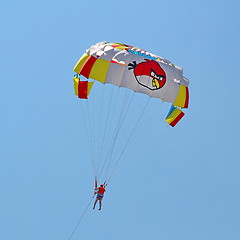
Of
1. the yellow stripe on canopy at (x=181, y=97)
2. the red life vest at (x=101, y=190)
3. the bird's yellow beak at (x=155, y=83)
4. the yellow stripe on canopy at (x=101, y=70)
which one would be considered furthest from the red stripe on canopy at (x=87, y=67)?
the red life vest at (x=101, y=190)

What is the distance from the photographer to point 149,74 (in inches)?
1524

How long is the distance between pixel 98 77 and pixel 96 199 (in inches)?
244

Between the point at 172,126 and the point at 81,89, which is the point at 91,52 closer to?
the point at 81,89

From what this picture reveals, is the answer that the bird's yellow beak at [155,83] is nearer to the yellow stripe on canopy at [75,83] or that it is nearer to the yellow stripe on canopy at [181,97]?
the yellow stripe on canopy at [181,97]

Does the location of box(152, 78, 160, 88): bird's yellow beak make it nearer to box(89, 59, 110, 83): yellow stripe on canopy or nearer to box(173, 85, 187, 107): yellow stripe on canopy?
box(173, 85, 187, 107): yellow stripe on canopy

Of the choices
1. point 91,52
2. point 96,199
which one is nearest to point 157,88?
point 91,52

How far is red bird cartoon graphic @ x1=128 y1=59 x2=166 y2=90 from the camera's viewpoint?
3866 cm

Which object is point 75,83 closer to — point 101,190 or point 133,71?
point 133,71

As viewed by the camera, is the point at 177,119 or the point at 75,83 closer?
the point at 75,83

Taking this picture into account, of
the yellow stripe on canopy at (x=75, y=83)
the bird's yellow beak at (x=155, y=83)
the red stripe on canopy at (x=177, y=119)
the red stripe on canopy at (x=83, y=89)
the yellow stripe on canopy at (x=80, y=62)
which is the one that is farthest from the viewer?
the red stripe on canopy at (x=177, y=119)

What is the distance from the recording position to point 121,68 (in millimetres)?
38594

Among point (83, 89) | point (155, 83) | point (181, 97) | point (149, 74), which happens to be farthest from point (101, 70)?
point (181, 97)

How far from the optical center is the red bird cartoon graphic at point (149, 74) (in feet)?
127

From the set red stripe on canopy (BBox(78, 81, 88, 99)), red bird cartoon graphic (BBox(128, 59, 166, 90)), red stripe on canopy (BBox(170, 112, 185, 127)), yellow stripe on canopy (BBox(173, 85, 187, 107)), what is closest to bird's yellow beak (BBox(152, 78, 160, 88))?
red bird cartoon graphic (BBox(128, 59, 166, 90))
